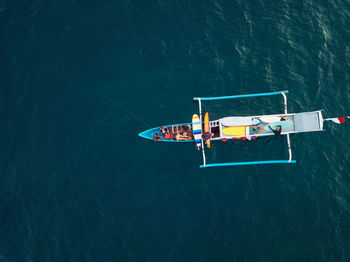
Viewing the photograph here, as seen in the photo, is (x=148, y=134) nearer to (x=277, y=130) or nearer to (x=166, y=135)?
(x=166, y=135)

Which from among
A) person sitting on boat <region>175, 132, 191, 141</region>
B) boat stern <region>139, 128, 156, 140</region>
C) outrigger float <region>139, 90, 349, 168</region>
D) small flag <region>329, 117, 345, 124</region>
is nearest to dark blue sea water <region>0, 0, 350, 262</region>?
boat stern <region>139, 128, 156, 140</region>

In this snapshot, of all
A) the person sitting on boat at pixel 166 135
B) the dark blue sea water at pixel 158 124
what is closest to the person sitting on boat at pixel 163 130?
the person sitting on boat at pixel 166 135

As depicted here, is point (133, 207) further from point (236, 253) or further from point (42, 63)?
point (42, 63)

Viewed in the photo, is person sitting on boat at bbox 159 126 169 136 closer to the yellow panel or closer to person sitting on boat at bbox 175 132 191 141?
person sitting on boat at bbox 175 132 191 141

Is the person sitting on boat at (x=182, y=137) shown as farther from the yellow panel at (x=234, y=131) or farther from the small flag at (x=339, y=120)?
the small flag at (x=339, y=120)

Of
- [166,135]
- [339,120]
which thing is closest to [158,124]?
[166,135]

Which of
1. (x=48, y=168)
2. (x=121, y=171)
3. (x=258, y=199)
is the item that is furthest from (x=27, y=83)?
(x=258, y=199)

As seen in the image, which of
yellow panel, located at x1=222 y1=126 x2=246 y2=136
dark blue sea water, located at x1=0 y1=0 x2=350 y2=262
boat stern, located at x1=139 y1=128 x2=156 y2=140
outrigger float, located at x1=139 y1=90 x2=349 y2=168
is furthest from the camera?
boat stern, located at x1=139 y1=128 x2=156 y2=140
